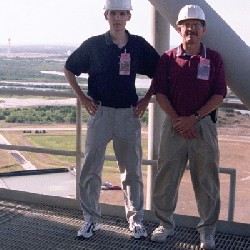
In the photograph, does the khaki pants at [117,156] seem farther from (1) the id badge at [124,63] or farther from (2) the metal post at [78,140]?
(2) the metal post at [78,140]

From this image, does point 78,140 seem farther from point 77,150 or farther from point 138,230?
point 138,230

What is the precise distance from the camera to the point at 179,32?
115 inches

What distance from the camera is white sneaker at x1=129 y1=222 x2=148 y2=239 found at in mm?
3256

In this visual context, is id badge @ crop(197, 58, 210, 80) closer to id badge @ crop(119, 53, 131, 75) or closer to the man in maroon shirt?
the man in maroon shirt

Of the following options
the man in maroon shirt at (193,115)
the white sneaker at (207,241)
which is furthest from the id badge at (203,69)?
the white sneaker at (207,241)

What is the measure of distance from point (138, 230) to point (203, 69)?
1.19 metres

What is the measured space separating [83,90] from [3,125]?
33689 mm

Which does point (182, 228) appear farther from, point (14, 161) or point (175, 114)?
point (14, 161)

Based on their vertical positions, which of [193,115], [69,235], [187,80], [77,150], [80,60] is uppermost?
[80,60]

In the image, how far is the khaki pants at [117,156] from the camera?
10.2 ft

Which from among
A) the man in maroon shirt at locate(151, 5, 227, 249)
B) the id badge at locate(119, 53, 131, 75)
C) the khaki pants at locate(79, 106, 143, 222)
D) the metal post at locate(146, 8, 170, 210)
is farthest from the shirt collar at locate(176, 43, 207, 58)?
the metal post at locate(146, 8, 170, 210)

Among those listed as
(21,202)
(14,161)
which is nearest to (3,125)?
(14,161)

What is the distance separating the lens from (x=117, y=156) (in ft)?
10.7

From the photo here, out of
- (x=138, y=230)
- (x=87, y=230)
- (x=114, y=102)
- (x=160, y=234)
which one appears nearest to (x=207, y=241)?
(x=160, y=234)
